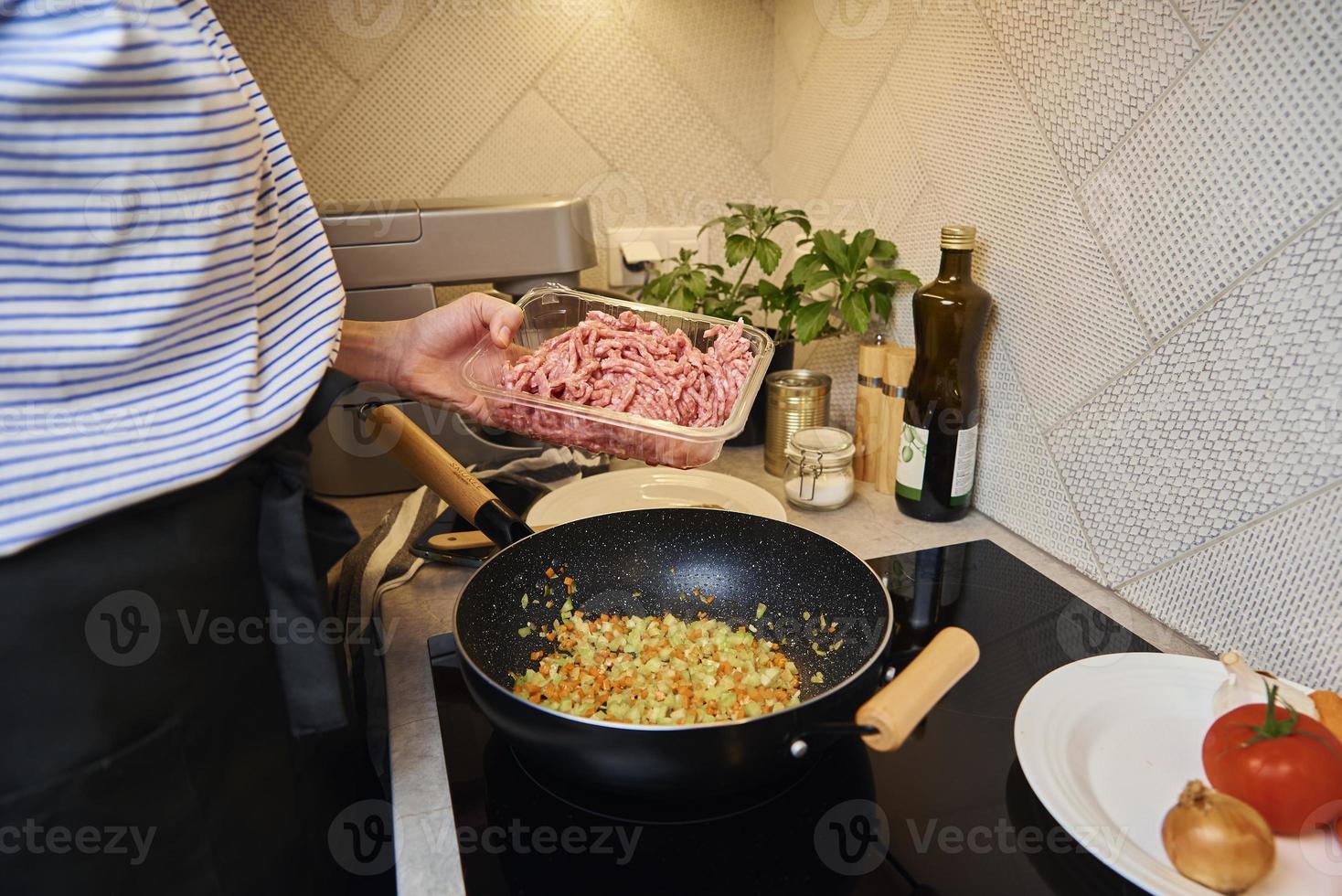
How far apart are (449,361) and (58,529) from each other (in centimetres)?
42

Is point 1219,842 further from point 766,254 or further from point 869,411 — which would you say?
point 766,254

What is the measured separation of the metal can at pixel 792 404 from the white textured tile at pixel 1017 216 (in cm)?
26

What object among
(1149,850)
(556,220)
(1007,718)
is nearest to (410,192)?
(556,220)

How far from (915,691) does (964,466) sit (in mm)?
495

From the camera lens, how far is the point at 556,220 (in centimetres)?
105

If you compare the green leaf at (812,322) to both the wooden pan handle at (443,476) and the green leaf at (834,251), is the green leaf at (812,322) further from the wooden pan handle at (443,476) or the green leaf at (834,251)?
the wooden pan handle at (443,476)

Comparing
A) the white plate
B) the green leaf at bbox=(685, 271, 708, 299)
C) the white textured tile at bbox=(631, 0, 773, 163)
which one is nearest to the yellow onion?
the white plate

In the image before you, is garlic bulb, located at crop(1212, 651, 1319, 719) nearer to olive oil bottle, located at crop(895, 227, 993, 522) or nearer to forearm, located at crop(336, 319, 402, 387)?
olive oil bottle, located at crop(895, 227, 993, 522)

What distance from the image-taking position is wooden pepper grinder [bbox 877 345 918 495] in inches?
40.1

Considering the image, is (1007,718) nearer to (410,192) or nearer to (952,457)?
(952,457)

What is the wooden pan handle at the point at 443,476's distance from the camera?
851 mm

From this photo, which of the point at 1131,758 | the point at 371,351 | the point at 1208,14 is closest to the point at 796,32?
the point at 1208,14

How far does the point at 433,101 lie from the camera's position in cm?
123

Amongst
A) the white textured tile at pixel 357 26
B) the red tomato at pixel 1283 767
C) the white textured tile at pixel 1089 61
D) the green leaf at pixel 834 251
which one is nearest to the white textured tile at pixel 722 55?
the white textured tile at pixel 357 26
